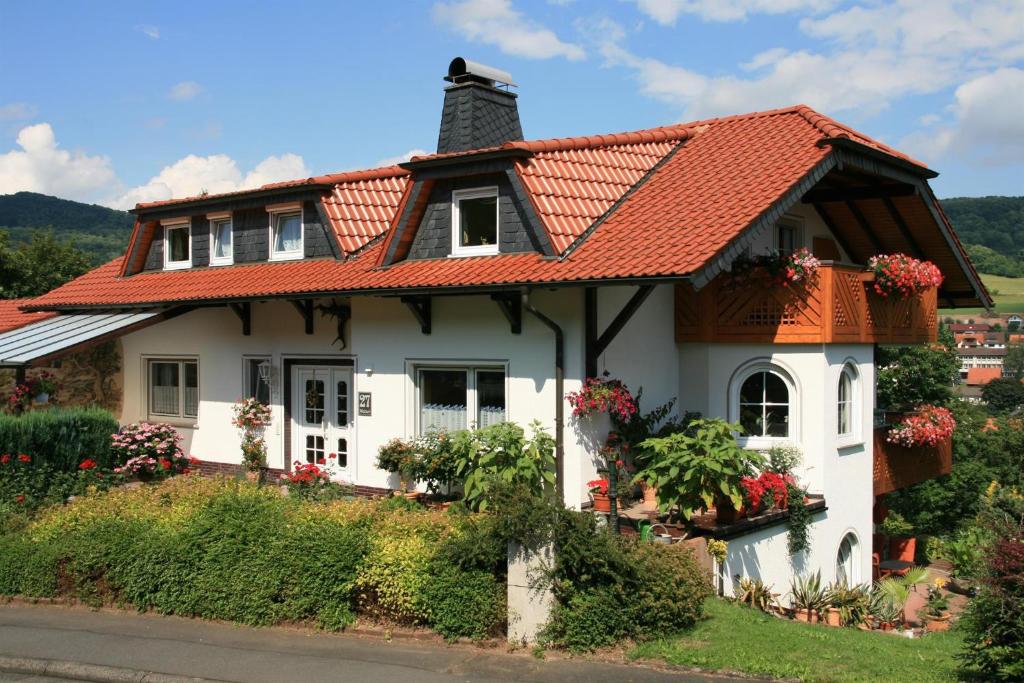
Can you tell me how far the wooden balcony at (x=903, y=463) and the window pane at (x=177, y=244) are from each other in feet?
43.2

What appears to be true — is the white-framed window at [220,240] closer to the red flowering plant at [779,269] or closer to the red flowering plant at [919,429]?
the red flowering plant at [779,269]

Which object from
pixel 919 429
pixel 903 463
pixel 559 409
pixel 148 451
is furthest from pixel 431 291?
pixel 903 463

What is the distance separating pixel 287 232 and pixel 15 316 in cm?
730

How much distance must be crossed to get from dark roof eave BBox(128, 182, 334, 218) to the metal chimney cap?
344 cm

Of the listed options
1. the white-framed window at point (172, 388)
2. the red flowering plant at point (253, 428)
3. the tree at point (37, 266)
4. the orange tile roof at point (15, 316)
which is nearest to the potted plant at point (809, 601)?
the red flowering plant at point (253, 428)

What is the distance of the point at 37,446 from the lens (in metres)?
13.9

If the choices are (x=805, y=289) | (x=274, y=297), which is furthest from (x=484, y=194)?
(x=805, y=289)

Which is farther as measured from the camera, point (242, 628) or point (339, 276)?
point (339, 276)

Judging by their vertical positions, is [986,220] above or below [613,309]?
above

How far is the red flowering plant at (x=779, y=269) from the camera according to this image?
13.6 metres

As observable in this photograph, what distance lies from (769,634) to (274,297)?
914 centimetres

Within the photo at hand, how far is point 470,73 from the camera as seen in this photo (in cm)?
1828

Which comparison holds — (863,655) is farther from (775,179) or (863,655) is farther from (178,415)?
(178,415)

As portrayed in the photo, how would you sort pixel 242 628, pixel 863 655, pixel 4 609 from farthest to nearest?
pixel 4 609
pixel 242 628
pixel 863 655
